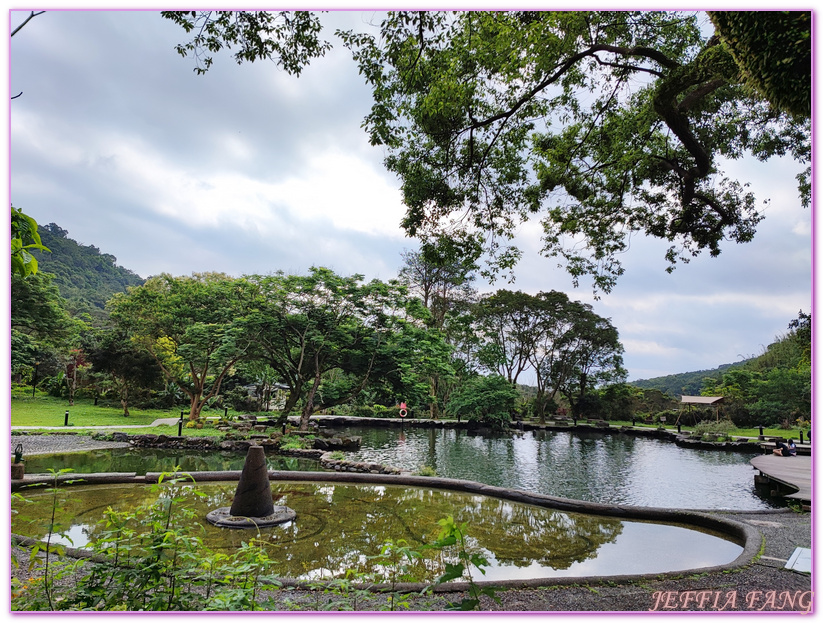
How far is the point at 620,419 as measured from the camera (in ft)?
94.4

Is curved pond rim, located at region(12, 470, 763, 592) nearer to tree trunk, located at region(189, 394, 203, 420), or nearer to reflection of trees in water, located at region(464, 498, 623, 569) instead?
reflection of trees in water, located at region(464, 498, 623, 569)

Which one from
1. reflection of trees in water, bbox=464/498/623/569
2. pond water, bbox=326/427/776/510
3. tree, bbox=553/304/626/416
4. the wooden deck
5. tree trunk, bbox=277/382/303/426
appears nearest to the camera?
reflection of trees in water, bbox=464/498/623/569

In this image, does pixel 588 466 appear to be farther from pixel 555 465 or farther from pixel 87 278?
pixel 87 278

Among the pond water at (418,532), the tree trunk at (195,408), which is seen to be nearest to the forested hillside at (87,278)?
the tree trunk at (195,408)

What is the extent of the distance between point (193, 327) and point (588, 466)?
44.0ft

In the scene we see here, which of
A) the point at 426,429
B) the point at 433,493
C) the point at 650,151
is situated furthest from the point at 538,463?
the point at 426,429

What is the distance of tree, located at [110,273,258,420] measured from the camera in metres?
15.4

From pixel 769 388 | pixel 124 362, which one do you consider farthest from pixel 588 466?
pixel 124 362

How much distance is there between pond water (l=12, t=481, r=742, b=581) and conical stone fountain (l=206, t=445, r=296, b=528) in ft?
0.49

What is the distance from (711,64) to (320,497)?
23.6 ft

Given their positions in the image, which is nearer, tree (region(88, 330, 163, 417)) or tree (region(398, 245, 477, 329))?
tree (region(88, 330, 163, 417))

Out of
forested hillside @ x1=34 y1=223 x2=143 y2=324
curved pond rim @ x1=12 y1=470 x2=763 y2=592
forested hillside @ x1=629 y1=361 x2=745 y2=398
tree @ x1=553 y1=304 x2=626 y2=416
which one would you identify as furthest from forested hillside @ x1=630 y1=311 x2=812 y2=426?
forested hillside @ x1=34 y1=223 x2=143 y2=324

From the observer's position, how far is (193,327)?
15523 mm

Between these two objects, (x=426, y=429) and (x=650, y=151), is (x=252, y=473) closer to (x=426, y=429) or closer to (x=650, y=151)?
(x=650, y=151)
